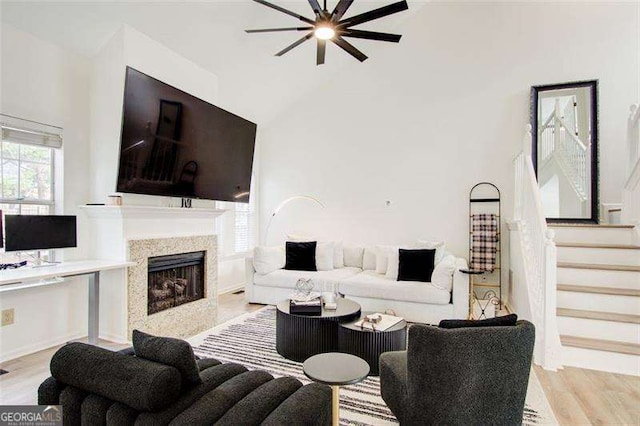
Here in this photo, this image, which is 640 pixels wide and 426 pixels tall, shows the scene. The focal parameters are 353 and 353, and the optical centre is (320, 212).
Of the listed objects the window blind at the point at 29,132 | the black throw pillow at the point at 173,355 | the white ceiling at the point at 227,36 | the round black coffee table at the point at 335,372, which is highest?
the white ceiling at the point at 227,36

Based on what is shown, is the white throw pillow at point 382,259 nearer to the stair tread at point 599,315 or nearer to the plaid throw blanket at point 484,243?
the plaid throw blanket at point 484,243

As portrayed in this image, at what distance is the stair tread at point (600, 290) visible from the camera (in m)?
3.25

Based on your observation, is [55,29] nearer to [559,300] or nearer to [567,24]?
[559,300]

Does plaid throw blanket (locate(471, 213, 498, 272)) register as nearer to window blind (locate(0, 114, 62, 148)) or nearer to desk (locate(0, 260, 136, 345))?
desk (locate(0, 260, 136, 345))

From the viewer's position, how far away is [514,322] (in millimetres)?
1785

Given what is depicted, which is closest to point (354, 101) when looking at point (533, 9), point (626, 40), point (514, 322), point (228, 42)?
point (228, 42)

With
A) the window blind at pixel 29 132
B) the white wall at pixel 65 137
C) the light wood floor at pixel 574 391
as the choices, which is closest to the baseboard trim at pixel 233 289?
the white wall at pixel 65 137

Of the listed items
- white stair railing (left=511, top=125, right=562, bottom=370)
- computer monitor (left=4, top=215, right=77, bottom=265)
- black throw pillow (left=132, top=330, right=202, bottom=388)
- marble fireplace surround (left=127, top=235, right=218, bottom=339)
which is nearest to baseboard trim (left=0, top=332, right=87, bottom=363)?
marble fireplace surround (left=127, top=235, right=218, bottom=339)

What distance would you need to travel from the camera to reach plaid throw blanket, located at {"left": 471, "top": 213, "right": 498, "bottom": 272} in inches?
196

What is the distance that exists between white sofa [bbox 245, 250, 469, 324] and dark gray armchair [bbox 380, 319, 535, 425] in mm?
2445

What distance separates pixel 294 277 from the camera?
4875 millimetres

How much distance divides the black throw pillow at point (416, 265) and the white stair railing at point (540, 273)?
1025 mm

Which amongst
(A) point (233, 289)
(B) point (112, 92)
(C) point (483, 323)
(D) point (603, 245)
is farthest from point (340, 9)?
(A) point (233, 289)

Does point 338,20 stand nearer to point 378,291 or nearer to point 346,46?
point 346,46
